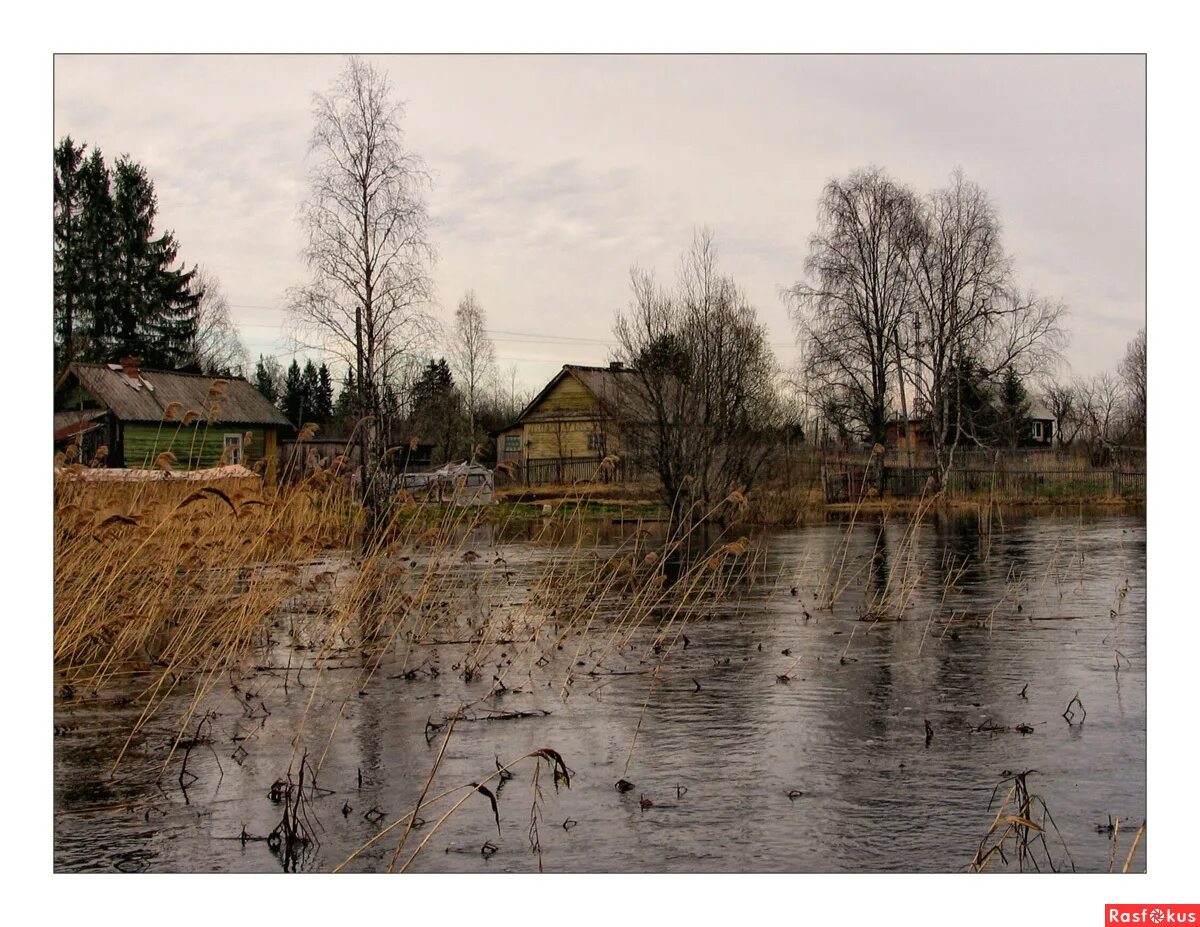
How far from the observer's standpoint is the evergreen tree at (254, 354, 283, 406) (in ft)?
206

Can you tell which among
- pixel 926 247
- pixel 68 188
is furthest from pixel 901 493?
pixel 68 188

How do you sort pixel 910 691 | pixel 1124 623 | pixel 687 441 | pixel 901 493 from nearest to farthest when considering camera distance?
pixel 910 691, pixel 1124 623, pixel 687 441, pixel 901 493

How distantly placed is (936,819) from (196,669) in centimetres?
503

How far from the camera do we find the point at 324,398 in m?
78.9

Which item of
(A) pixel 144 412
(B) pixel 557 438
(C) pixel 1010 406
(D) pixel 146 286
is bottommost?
(B) pixel 557 438

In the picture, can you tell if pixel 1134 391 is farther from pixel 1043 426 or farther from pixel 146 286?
pixel 146 286

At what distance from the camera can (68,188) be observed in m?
31.6

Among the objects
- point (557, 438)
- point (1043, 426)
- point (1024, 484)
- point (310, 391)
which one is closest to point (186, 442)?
point (557, 438)

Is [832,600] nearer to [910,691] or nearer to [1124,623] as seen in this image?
[1124,623]

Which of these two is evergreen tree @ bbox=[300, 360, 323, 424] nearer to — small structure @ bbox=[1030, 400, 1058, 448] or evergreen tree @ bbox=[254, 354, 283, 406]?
evergreen tree @ bbox=[254, 354, 283, 406]
